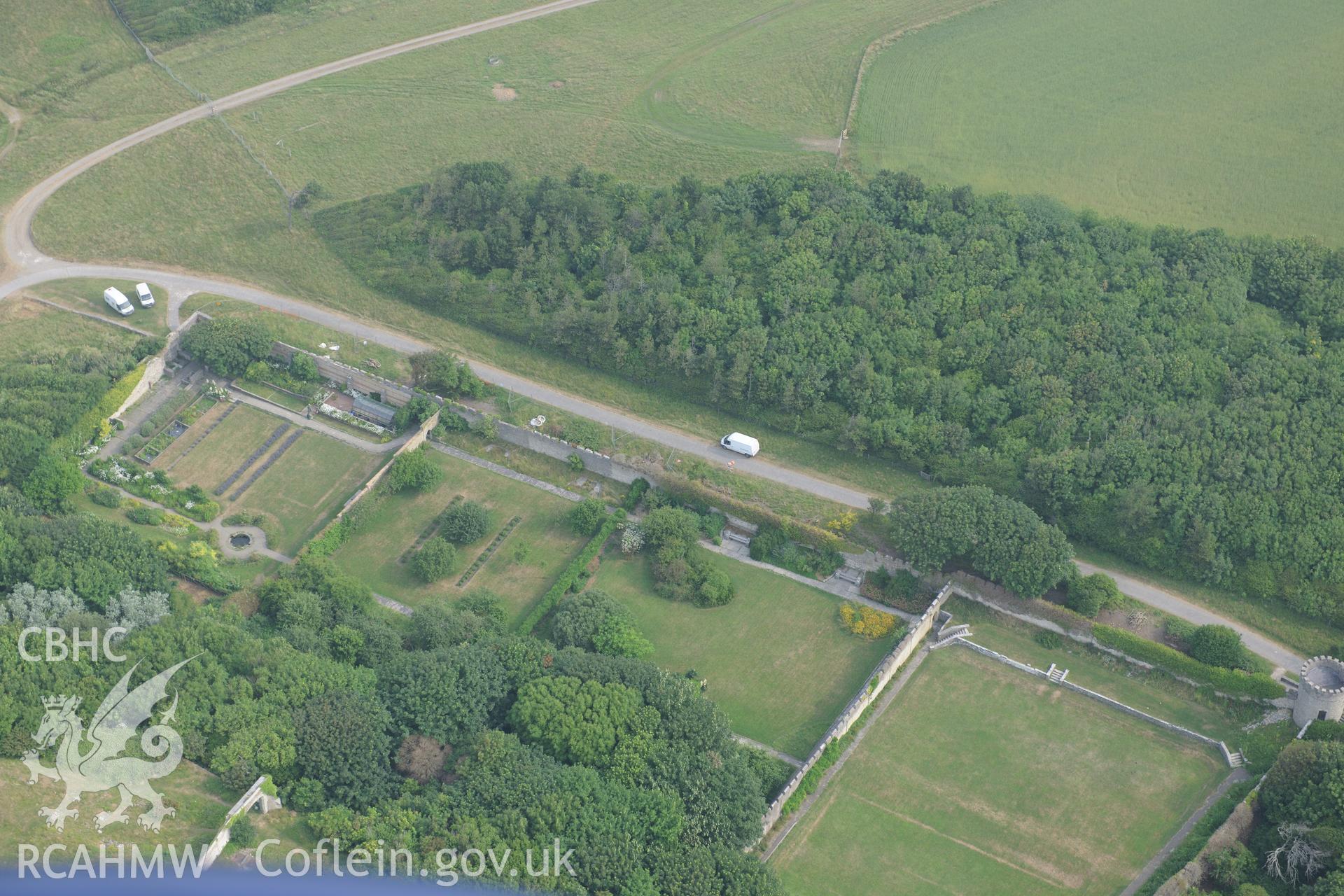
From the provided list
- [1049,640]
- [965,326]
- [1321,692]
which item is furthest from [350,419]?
[1321,692]

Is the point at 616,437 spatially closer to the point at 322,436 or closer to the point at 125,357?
the point at 322,436

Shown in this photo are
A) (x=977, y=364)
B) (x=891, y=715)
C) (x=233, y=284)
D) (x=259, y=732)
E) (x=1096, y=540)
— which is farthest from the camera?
(x=233, y=284)

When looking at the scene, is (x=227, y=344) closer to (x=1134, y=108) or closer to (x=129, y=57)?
Answer: (x=129, y=57)

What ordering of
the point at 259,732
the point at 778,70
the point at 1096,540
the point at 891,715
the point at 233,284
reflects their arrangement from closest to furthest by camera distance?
1. the point at 259,732
2. the point at 891,715
3. the point at 1096,540
4. the point at 233,284
5. the point at 778,70

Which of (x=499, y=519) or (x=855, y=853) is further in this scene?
(x=499, y=519)

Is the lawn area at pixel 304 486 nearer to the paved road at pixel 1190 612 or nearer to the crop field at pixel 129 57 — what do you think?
the crop field at pixel 129 57

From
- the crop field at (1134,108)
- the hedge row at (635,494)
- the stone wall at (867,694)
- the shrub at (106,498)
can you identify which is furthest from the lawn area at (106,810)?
the crop field at (1134,108)

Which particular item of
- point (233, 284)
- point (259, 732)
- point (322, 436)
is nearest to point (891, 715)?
point (259, 732)
